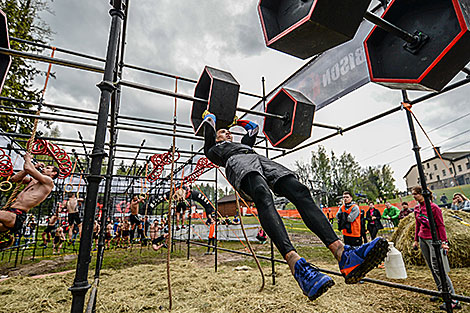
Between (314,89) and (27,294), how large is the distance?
550 centimetres

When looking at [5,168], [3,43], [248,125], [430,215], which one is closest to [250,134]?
[248,125]

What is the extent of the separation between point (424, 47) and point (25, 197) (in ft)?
14.8

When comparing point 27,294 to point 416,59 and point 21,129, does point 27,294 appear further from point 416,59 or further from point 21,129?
point 21,129

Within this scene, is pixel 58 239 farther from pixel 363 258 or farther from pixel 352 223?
pixel 363 258

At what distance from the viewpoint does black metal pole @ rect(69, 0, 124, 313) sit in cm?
120

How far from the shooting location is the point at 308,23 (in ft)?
3.90

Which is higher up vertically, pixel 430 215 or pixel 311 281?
pixel 430 215

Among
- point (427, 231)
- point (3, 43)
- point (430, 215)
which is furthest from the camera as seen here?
point (427, 231)

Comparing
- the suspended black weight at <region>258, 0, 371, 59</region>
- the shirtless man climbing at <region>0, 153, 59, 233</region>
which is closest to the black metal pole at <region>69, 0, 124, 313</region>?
the suspended black weight at <region>258, 0, 371, 59</region>

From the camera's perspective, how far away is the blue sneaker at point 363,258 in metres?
1.42

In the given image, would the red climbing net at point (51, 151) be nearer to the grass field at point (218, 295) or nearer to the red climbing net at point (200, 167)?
the grass field at point (218, 295)

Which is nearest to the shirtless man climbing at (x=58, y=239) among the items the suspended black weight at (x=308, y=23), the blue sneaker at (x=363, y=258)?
the blue sneaker at (x=363, y=258)

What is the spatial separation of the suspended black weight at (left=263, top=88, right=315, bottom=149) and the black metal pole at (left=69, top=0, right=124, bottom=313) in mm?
1966

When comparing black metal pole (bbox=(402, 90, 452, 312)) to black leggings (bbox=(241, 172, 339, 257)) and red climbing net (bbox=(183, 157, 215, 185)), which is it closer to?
black leggings (bbox=(241, 172, 339, 257))
